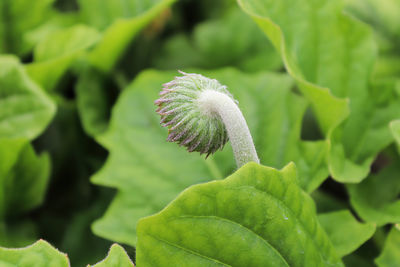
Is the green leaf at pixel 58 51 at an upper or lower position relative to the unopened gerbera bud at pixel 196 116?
lower

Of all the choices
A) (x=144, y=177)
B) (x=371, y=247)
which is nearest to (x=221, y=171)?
(x=144, y=177)

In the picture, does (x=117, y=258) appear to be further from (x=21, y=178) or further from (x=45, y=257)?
(x=21, y=178)

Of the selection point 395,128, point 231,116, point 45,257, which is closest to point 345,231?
point 395,128

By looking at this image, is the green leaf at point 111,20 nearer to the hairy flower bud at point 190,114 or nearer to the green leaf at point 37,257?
the hairy flower bud at point 190,114

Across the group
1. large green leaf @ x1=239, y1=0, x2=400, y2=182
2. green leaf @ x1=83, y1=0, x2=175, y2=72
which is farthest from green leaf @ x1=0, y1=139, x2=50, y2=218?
large green leaf @ x1=239, y1=0, x2=400, y2=182

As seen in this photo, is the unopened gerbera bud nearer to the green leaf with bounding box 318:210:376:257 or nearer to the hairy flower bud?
the hairy flower bud

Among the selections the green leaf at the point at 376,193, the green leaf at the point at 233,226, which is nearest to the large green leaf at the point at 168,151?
the green leaf at the point at 376,193
